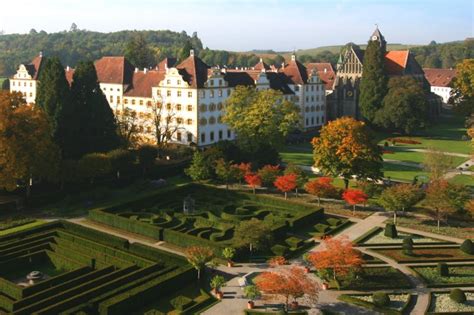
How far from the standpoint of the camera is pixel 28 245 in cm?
4534

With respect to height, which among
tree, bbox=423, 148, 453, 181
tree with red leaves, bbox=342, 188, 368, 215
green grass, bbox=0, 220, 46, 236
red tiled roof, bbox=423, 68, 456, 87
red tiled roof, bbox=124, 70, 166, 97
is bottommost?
green grass, bbox=0, 220, 46, 236

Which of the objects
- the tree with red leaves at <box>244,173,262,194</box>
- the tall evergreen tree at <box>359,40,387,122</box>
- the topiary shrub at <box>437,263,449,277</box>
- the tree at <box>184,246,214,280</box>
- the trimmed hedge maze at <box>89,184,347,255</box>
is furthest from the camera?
the tall evergreen tree at <box>359,40,387,122</box>

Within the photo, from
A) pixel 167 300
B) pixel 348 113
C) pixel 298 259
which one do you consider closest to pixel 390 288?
pixel 298 259

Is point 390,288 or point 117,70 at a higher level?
point 117,70

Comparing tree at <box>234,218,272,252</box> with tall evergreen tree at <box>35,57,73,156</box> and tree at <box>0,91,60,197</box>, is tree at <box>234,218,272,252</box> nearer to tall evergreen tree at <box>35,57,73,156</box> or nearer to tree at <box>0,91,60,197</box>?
tree at <box>0,91,60,197</box>

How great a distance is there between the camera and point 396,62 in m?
128

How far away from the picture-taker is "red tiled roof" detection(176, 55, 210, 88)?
86562 millimetres

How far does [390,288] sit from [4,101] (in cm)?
4273

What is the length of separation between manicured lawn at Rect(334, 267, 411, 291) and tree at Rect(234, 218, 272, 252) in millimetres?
8155

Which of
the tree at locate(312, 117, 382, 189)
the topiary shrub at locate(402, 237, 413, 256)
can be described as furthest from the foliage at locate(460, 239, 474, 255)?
the tree at locate(312, 117, 382, 189)

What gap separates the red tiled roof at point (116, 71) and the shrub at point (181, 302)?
6821cm

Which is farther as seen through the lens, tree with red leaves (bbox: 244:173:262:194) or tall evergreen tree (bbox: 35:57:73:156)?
tall evergreen tree (bbox: 35:57:73:156)

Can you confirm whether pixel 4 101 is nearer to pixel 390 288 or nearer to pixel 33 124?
pixel 33 124

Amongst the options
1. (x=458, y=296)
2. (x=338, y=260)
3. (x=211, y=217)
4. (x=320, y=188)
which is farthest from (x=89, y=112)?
(x=458, y=296)
